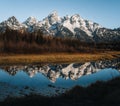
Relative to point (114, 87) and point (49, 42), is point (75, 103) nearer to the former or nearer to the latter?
point (114, 87)

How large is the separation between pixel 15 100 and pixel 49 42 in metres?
103

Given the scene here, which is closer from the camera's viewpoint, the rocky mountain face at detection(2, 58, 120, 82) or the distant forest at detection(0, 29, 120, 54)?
the rocky mountain face at detection(2, 58, 120, 82)

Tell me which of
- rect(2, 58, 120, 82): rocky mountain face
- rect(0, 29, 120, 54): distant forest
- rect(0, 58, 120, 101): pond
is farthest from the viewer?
rect(0, 29, 120, 54): distant forest

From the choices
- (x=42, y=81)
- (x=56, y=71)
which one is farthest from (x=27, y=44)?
(x=42, y=81)

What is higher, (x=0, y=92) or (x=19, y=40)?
(x=19, y=40)

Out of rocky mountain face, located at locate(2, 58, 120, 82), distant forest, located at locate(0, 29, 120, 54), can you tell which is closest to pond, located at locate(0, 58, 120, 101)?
rocky mountain face, located at locate(2, 58, 120, 82)

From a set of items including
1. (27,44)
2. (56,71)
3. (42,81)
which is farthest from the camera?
(27,44)

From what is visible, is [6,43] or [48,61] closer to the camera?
[48,61]

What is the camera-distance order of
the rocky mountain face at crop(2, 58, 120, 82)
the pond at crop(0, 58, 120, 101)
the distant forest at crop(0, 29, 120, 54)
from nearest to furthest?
the pond at crop(0, 58, 120, 101)
the rocky mountain face at crop(2, 58, 120, 82)
the distant forest at crop(0, 29, 120, 54)

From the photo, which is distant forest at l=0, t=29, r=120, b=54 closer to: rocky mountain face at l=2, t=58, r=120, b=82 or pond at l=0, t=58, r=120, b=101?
rocky mountain face at l=2, t=58, r=120, b=82

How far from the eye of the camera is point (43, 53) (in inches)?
4090

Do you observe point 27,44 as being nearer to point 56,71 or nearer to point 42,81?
point 56,71

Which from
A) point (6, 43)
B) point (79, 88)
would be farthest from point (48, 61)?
point (79, 88)

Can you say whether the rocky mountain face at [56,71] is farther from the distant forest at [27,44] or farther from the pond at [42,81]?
the distant forest at [27,44]
